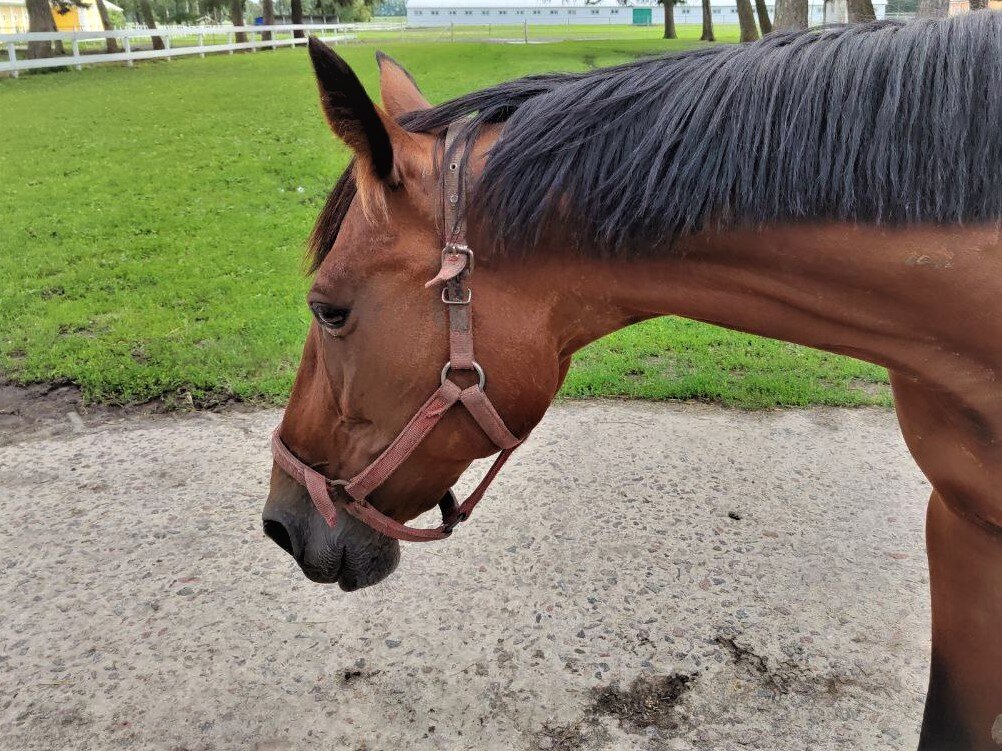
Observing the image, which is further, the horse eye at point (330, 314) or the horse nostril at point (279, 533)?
the horse nostril at point (279, 533)

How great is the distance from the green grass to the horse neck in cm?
61

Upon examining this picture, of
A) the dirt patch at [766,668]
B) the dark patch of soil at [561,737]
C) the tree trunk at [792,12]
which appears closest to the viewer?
the dark patch of soil at [561,737]

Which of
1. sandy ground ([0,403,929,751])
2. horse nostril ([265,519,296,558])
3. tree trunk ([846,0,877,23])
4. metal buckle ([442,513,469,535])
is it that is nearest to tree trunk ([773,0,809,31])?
tree trunk ([846,0,877,23])

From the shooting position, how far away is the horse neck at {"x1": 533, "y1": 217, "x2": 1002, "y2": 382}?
1.26 metres

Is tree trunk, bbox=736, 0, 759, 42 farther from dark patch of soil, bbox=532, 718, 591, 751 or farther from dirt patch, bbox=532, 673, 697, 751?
dark patch of soil, bbox=532, 718, 591, 751

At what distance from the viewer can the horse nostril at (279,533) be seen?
1828 millimetres

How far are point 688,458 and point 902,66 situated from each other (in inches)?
Answer: 115

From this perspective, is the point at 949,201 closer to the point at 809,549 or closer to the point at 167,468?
the point at 809,549

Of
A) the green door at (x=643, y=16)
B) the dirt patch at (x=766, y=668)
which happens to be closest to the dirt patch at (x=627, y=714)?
the dirt patch at (x=766, y=668)

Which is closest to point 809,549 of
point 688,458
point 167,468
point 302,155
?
point 688,458

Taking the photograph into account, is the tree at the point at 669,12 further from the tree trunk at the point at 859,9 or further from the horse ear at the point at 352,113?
the horse ear at the point at 352,113

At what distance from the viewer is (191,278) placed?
6500 millimetres

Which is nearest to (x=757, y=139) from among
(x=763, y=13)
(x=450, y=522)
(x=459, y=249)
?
(x=459, y=249)

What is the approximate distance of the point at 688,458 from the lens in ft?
13.1
